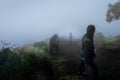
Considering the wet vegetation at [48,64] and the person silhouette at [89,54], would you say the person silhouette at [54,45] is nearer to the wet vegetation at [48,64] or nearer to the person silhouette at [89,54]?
the wet vegetation at [48,64]

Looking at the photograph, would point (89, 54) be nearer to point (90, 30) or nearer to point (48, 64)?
point (90, 30)

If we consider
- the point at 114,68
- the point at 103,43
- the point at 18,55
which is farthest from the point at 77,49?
the point at 18,55

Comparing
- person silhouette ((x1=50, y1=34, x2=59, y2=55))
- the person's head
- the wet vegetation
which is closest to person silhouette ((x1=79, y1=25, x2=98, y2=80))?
the person's head

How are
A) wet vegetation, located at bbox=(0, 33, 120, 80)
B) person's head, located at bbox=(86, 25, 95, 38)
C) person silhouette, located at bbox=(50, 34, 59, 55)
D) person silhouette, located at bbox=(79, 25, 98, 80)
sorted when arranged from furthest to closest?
person silhouette, located at bbox=(50, 34, 59, 55) < wet vegetation, located at bbox=(0, 33, 120, 80) < person's head, located at bbox=(86, 25, 95, 38) < person silhouette, located at bbox=(79, 25, 98, 80)

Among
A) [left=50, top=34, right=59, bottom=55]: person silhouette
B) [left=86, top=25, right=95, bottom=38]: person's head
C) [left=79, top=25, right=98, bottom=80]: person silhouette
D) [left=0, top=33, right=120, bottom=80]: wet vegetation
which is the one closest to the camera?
[left=79, top=25, right=98, bottom=80]: person silhouette

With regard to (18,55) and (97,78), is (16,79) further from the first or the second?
(97,78)

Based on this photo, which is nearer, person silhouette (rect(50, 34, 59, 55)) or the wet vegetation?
the wet vegetation

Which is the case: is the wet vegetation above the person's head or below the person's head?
below

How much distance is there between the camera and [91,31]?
52.1ft

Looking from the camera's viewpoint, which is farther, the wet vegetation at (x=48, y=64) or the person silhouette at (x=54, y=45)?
the person silhouette at (x=54, y=45)

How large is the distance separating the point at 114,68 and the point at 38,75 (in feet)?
12.1

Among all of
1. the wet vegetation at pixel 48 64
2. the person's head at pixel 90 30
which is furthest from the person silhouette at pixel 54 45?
the person's head at pixel 90 30

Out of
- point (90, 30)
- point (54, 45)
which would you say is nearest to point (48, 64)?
point (54, 45)

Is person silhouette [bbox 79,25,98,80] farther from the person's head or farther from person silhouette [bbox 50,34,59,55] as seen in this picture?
person silhouette [bbox 50,34,59,55]
